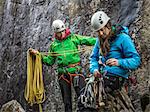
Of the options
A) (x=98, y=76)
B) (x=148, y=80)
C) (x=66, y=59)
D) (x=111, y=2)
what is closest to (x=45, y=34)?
(x=111, y=2)

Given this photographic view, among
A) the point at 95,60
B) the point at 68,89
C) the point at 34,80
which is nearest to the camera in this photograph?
the point at 95,60

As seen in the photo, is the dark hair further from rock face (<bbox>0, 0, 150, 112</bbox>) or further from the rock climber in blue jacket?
rock face (<bbox>0, 0, 150, 112</bbox>)

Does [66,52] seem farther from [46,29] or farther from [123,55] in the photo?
[46,29]

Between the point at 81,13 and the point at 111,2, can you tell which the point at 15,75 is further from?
the point at 111,2

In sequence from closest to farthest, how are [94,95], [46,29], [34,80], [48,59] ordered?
[94,95]
[34,80]
[48,59]
[46,29]

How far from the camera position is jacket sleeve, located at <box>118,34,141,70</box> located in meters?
4.99

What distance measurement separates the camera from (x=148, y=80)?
262 inches

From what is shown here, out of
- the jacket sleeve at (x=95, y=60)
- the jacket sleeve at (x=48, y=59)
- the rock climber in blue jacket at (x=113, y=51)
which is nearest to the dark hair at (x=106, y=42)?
the rock climber in blue jacket at (x=113, y=51)

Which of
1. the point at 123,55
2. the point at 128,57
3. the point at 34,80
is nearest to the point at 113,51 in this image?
the point at 123,55

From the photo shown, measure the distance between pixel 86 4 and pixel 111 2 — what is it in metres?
1.24

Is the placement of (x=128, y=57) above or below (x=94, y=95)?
above

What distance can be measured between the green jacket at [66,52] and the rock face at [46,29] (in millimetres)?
1183

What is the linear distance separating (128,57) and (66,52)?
2058 millimetres

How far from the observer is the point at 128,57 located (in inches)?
200
